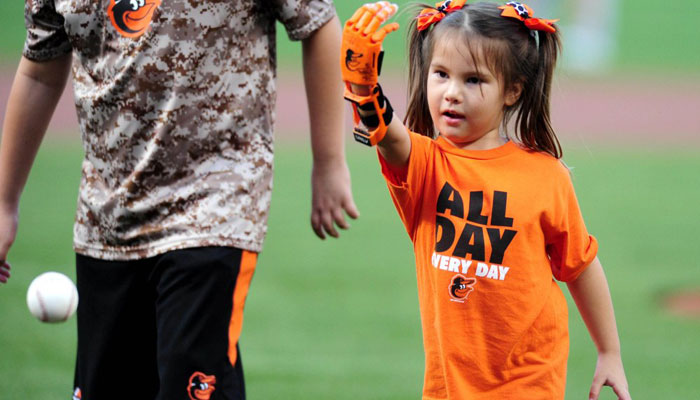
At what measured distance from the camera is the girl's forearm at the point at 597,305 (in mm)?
2740

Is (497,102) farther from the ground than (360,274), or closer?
farther from the ground

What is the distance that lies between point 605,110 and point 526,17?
18289 millimetres

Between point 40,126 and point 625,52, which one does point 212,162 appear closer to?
point 40,126

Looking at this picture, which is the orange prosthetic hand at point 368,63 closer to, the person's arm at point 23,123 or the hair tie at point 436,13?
the hair tie at point 436,13

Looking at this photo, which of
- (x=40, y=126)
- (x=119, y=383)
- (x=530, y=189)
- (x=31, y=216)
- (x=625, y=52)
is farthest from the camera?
(x=625, y=52)

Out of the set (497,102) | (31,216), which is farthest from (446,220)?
(31,216)

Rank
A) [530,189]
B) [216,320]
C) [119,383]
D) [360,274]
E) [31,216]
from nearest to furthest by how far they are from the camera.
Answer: [530,189] → [216,320] → [119,383] → [360,274] → [31,216]

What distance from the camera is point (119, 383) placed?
296cm

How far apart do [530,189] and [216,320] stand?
3.16 feet

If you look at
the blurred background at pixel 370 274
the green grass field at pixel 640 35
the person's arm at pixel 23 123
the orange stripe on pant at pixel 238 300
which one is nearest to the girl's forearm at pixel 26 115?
the person's arm at pixel 23 123

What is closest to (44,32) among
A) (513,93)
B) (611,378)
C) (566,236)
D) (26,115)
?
(26,115)

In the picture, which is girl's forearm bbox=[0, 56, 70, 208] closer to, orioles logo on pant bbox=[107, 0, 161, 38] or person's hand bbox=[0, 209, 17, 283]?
person's hand bbox=[0, 209, 17, 283]

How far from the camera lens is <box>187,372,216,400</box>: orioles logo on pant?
106 inches

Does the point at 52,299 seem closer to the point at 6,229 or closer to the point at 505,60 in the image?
the point at 6,229
